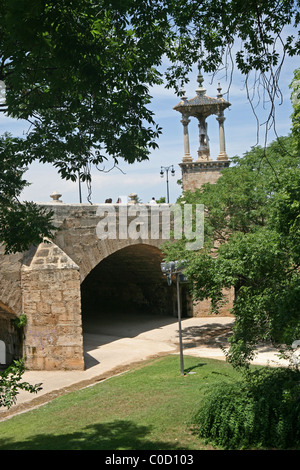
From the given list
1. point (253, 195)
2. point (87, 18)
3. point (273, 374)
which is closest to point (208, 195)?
point (253, 195)

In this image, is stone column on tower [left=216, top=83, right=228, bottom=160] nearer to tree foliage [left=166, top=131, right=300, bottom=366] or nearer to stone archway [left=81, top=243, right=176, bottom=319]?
tree foliage [left=166, top=131, right=300, bottom=366]

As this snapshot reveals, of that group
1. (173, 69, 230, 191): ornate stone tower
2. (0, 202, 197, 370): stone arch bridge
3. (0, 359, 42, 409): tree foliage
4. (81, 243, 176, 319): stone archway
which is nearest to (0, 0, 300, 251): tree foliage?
(0, 359, 42, 409): tree foliage

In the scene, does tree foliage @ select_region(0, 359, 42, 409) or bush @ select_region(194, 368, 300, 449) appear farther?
bush @ select_region(194, 368, 300, 449)

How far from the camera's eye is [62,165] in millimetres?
6559

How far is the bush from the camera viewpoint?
680 cm

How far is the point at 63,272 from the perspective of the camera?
13.0m

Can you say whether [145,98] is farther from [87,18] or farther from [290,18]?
[290,18]

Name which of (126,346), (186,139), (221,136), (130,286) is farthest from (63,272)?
(221,136)

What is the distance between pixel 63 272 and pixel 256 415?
711 cm

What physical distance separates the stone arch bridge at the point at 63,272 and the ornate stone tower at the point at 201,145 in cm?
538

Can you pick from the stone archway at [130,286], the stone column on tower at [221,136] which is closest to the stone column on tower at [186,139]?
the stone column on tower at [221,136]

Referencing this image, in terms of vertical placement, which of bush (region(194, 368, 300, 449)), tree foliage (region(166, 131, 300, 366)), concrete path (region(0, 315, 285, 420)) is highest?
tree foliage (region(166, 131, 300, 366))

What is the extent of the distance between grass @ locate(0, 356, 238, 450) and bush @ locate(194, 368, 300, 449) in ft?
1.09

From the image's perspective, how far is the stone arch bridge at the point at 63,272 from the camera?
42.0ft
